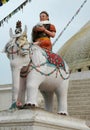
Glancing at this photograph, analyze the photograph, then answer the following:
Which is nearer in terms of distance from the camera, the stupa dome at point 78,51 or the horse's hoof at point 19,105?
the horse's hoof at point 19,105

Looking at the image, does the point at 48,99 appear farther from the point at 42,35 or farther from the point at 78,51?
the point at 78,51

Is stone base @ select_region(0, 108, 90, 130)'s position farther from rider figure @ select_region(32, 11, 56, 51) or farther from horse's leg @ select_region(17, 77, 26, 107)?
rider figure @ select_region(32, 11, 56, 51)

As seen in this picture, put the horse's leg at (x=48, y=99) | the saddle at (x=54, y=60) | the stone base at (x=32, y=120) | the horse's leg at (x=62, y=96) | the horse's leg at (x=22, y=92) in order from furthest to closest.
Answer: the horse's leg at (x=48, y=99) < the horse's leg at (x=62, y=96) < the saddle at (x=54, y=60) < the horse's leg at (x=22, y=92) < the stone base at (x=32, y=120)

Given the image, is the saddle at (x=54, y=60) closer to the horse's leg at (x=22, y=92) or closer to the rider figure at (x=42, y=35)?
the rider figure at (x=42, y=35)

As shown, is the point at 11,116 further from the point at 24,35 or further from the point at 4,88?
the point at 4,88

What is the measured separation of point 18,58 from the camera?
8.52 metres

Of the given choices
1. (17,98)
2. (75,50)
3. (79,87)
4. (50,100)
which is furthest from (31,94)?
(75,50)

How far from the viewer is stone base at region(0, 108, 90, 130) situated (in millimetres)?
7965

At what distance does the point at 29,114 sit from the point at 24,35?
144 centimetres

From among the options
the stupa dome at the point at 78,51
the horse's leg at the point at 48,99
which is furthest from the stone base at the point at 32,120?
the stupa dome at the point at 78,51

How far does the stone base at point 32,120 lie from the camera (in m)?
7.96

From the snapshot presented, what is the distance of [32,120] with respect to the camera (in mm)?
7906

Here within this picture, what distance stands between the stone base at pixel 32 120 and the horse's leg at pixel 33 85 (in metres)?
0.33

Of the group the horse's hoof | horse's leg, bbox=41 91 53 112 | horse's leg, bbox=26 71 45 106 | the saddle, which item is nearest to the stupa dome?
horse's leg, bbox=41 91 53 112
